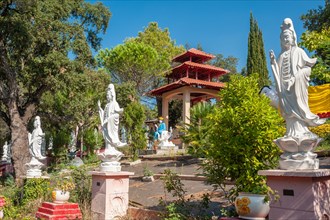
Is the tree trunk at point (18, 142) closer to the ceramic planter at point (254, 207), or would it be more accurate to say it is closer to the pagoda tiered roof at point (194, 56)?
the ceramic planter at point (254, 207)

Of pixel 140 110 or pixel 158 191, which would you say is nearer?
pixel 158 191

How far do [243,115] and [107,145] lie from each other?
11.4 ft

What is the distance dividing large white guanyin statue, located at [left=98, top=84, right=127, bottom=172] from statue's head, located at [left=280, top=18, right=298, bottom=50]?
426cm

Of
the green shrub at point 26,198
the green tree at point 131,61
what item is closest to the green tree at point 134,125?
the green shrub at point 26,198

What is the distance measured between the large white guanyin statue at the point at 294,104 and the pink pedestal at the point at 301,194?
0.18 meters

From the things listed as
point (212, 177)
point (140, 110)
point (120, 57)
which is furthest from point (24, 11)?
point (120, 57)

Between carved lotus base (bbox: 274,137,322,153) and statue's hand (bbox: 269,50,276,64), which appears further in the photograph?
statue's hand (bbox: 269,50,276,64)

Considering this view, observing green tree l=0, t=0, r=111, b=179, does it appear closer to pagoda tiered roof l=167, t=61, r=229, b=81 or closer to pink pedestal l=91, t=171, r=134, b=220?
pink pedestal l=91, t=171, r=134, b=220

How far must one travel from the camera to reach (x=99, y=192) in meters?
7.77

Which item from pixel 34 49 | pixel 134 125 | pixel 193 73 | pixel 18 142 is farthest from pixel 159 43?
pixel 18 142

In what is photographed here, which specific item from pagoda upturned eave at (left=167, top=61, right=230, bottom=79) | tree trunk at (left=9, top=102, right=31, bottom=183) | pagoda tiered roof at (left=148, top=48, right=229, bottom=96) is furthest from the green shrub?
pagoda upturned eave at (left=167, top=61, right=230, bottom=79)

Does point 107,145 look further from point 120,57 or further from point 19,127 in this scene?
point 120,57

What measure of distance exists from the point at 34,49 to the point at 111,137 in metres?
9.30

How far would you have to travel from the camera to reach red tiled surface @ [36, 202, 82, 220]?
778cm
